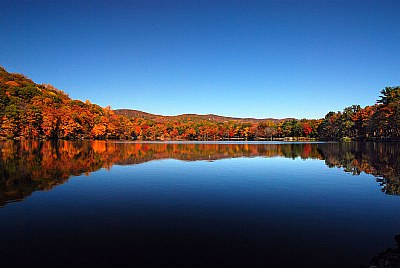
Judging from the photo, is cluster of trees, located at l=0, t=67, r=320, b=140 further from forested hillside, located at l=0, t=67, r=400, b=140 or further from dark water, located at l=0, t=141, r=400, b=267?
dark water, located at l=0, t=141, r=400, b=267

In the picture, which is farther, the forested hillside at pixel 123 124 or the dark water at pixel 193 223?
the forested hillside at pixel 123 124

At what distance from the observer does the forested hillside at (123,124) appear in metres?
89.9

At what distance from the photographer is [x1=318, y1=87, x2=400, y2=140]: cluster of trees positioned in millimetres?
82062

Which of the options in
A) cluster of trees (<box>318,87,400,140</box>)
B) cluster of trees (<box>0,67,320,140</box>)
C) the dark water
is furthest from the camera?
cluster of trees (<box>0,67,320,140</box>)

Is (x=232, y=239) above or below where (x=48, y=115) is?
below

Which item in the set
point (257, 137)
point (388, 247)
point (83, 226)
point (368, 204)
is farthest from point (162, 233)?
point (257, 137)

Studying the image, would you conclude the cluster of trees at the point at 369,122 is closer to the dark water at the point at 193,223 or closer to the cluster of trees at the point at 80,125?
the cluster of trees at the point at 80,125

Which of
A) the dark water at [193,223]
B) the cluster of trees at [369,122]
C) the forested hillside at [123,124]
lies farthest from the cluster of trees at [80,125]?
the dark water at [193,223]

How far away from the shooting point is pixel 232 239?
916 cm

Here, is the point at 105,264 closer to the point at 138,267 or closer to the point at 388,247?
the point at 138,267

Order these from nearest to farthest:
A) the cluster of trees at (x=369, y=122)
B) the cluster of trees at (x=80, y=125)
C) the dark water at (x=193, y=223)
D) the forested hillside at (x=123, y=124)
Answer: the dark water at (x=193, y=223) → the cluster of trees at (x=369, y=122) → the forested hillside at (x=123, y=124) → the cluster of trees at (x=80, y=125)

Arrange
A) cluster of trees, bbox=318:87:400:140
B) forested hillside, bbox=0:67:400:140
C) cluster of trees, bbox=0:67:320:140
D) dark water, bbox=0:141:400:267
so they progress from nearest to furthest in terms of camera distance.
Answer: dark water, bbox=0:141:400:267
cluster of trees, bbox=318:87:400:140
forested hillside, bbox=0:67:400:140
cluster of trees, bbox=0:67:320:140

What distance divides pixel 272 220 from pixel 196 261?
495cm

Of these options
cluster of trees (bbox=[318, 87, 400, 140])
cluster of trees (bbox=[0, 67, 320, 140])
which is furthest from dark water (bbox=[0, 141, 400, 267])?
cluster of trees (bbox=[0, 67, 320, 140])
